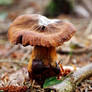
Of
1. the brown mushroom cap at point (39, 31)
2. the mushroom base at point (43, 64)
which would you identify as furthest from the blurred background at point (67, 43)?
the brown mushroom cap at point (39, 31)

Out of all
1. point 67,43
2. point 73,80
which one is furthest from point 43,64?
point 67,43

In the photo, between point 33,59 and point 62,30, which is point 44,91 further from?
point 62,30

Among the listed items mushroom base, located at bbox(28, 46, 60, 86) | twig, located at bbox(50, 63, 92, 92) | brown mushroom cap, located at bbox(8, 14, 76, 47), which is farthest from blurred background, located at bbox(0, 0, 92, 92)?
brown mushroom cap, located at bbox(8, 14, 76, 47)

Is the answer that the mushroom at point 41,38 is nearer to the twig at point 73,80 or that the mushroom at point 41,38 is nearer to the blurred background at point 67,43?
the twig at point 73,80

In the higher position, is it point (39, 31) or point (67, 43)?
point (39, 31)

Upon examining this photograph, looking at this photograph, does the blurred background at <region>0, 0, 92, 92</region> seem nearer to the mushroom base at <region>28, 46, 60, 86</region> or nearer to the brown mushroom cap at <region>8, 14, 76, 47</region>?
the mushroom base at <region>28, 46, 60, 86</region>

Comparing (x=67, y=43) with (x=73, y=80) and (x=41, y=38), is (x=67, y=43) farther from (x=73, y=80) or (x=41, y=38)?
(x=41, y=38)

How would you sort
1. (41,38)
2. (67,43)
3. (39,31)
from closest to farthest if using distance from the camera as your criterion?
(41,38)
(39,31)
(67,43)

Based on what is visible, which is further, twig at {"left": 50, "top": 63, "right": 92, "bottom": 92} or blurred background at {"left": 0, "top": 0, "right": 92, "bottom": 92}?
blurred background at {"left": 0, "top": 0, "right": 92, "bottom": 92}
